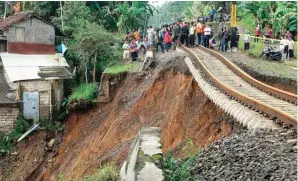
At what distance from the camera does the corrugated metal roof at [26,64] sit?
24723 mm

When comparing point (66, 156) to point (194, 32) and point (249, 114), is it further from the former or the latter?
Result: point (249, 114)

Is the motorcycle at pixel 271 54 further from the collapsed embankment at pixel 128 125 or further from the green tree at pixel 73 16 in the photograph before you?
the green tree at pixel 73 16

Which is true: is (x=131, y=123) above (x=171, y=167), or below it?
below

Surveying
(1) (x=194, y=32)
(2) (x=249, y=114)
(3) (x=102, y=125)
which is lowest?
(3) (x=102, y=125)

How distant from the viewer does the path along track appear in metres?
9.23

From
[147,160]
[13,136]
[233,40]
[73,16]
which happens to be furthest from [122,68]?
[147,160]

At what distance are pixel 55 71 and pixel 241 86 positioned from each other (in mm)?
15361

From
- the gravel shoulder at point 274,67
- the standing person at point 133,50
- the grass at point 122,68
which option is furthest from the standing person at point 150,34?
the gravel shoulder at point 274,67

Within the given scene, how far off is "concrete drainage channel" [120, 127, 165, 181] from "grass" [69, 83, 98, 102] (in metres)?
15.5

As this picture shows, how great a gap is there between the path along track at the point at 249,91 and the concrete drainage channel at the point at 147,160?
262 cm

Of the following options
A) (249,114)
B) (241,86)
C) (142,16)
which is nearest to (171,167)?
(249,114)

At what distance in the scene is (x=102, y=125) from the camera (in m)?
20.8

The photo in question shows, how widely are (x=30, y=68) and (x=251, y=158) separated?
21.2 m

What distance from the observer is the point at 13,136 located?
2438 cm
